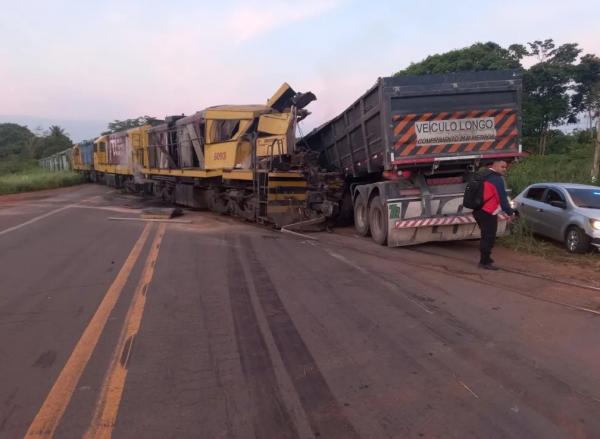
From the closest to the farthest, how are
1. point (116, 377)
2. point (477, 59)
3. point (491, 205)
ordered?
point (116, 377)
point (491, 205)
point (477, 59)

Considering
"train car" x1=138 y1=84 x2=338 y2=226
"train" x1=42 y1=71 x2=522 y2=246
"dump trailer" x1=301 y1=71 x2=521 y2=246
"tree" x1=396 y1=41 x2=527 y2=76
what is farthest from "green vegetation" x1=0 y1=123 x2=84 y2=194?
"dump trailer" x1=301 y1=71 x2=521 y2=246

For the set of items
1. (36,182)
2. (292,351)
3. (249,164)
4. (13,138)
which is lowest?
(292,351)

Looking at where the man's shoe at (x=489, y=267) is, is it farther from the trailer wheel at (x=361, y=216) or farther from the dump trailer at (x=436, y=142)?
the trailer wheel at (x=361, y=216)

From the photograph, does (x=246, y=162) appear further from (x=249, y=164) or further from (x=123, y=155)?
(x=123, y=155)

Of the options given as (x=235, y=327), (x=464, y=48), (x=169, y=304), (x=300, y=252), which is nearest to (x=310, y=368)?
(x=235, y=327)

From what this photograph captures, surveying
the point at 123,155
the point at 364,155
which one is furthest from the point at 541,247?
the point at 123,155

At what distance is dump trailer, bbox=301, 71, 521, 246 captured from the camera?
9.89 m

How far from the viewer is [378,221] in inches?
430

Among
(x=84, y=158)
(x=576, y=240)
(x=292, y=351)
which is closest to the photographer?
(x=292, y=351)

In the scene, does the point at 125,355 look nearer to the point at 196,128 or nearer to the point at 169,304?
the point at 169,304

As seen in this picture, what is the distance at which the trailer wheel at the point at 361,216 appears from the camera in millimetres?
11773

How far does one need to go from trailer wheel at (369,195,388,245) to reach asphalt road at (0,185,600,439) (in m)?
1.69

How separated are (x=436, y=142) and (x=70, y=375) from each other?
25.4ft

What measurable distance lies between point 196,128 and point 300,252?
8697mm
